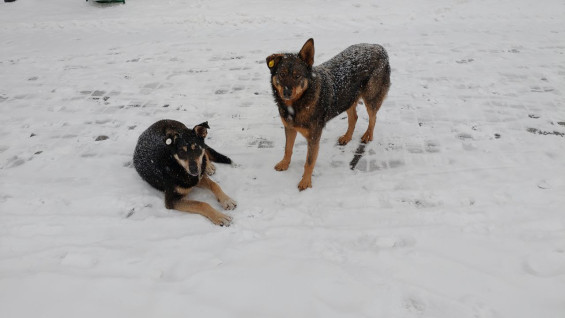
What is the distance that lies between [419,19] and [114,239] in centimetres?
1013

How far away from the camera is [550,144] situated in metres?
4.50

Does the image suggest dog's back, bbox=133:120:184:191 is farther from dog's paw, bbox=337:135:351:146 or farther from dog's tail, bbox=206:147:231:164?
dog's paw, bbox=337:135:351:146

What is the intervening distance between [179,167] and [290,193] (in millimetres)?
1361

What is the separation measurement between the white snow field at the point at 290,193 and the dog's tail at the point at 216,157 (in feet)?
0.56

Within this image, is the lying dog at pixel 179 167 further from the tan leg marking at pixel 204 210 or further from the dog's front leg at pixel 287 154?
the dog's front leg at pixel 287 154

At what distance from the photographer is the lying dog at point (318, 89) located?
354cm

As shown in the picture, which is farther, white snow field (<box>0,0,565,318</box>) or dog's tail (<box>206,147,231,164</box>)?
dog's tail (<box>206,147,231,164</box>)

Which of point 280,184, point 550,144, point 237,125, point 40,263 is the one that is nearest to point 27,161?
point 40,263

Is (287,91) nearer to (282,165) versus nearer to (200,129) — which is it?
(200,129)

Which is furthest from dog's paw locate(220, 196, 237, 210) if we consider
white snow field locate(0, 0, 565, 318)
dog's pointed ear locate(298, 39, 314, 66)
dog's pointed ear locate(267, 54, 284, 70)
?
dog's pointed ear locate(298, 39, 314, 66)

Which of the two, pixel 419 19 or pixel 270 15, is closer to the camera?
pixel 419 19

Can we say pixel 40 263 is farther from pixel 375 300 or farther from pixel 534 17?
pixel 534 17

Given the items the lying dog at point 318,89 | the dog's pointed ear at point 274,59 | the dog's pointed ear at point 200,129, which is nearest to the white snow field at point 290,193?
the lying dog at point 318,89

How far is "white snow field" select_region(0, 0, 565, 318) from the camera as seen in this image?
269 centimetres
